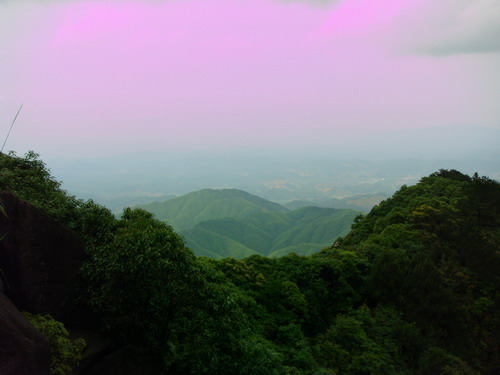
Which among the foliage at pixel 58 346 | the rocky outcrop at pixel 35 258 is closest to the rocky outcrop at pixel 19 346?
the foliage at pixel 58 346

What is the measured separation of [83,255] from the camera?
42.1ft

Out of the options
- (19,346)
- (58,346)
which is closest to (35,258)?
(58,346)

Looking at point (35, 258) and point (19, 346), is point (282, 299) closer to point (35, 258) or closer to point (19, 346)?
point (35, 258)

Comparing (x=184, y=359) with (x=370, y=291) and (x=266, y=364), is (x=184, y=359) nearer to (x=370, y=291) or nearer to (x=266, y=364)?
(x=266, y=364)

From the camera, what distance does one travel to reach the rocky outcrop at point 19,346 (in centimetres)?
833

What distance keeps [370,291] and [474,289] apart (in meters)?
7.89

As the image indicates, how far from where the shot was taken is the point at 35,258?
11.4 m

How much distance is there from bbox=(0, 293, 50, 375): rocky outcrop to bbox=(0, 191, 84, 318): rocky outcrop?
180 centimetres

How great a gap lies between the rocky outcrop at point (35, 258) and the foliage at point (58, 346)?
1.05m

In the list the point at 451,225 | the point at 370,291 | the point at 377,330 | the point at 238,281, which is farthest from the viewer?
the point at 451,225

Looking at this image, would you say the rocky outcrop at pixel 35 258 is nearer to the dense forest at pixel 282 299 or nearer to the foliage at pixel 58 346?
the dense forest at pixel 282 299

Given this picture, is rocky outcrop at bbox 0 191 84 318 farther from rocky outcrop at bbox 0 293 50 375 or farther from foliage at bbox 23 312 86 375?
rocky outcrop at bbox 0 293 50 375

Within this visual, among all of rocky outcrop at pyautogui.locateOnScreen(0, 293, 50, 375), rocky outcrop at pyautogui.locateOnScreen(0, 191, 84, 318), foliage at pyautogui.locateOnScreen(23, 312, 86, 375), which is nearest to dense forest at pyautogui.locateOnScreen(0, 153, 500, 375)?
rocky outcrop at pyautogui.locateOnScreen(0, 191, 84, 318)

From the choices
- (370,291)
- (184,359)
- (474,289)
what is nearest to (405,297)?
(370,291)
